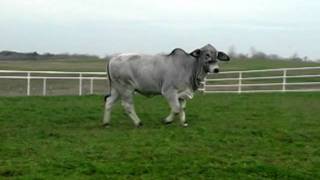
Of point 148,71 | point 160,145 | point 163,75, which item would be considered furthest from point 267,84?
point 160,145

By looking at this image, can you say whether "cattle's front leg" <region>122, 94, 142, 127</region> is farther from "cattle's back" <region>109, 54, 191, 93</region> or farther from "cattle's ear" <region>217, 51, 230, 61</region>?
"cattle's ear" <region>217, 51, 230, 61</region>

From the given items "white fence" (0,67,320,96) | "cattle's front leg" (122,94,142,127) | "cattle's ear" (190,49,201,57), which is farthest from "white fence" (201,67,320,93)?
"cattle's front leg" (122,94,142,127)

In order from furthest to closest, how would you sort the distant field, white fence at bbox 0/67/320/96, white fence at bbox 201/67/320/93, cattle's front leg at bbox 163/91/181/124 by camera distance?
the distant field < white fence at bbox 0/67/320/96 < white fence at bbox 201/67/320/93 < cattle's front leg at bbox 163/91/181/124

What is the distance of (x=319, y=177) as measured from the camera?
26.3 ft

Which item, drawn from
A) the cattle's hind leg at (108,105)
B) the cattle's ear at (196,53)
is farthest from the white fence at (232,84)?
the cattle's hind leg at (108,105)

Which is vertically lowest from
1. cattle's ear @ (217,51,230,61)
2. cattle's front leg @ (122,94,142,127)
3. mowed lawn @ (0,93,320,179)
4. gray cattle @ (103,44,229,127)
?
mowed lawn @ (0,93,320,179)

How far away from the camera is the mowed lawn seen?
326 inches

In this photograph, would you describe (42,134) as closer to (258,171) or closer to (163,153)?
(163,153)

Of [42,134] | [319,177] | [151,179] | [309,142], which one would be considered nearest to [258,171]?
[319,177]

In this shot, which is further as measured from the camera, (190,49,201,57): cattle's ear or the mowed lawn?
(190,49,201,57): cattle's ear

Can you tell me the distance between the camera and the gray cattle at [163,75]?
42.7 ft

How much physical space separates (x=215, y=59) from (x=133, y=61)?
166cm

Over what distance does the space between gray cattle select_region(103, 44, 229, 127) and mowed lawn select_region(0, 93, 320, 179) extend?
51 cm

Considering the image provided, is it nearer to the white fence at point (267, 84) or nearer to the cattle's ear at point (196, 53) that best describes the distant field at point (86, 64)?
the white fence at point (267, 84)
